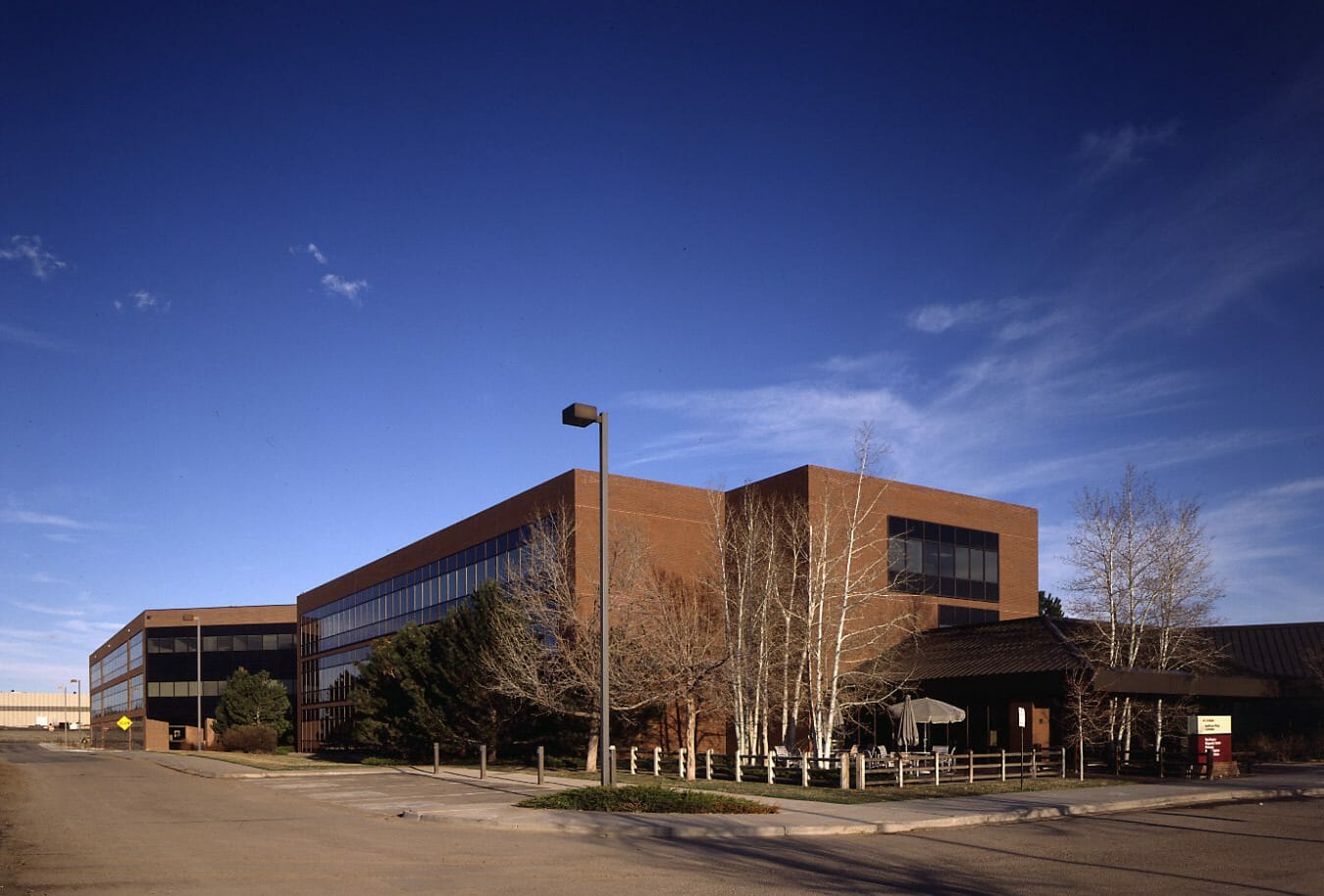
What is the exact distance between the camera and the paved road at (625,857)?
40.3 feet

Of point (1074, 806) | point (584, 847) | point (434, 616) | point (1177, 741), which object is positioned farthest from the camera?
point (434, 616)

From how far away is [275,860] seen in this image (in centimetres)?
1421

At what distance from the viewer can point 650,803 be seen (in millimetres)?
19953

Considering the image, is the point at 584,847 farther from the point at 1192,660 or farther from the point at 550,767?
the point at 1192,660

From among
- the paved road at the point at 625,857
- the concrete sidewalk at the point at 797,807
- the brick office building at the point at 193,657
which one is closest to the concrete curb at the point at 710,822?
the concrete sidewalk at the point at 797,807

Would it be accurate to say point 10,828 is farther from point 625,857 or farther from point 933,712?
point 933,712

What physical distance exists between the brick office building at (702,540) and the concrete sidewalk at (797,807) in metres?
11.6

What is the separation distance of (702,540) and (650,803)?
2497cm

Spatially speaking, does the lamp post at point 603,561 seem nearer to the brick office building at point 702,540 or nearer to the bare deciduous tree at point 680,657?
the bare deciduous tree at point 680,657

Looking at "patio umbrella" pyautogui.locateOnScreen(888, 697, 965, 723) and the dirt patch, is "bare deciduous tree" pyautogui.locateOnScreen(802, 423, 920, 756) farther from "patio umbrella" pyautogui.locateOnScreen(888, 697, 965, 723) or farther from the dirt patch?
the dirt patch

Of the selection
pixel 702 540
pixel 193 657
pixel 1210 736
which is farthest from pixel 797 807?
pixel 193 657

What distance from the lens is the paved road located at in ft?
40.3

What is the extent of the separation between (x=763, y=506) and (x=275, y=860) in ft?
100

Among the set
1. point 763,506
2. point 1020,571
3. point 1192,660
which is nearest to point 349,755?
point 763,506
